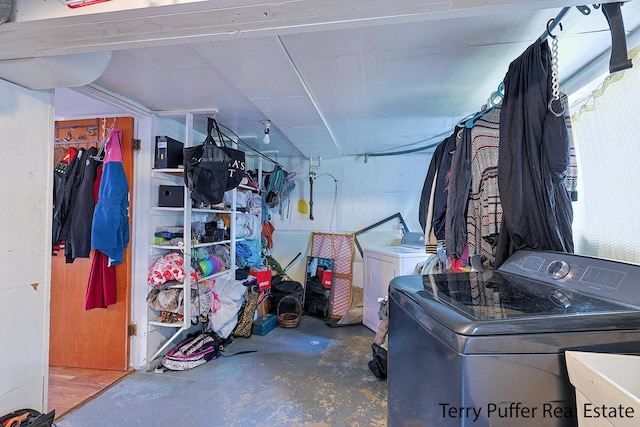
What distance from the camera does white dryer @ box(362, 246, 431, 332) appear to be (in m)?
2.93

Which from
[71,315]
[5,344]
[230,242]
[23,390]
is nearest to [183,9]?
[5,344]

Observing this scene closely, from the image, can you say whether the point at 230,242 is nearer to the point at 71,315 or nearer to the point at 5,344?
the point at 71,315

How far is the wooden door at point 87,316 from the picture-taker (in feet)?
7.80

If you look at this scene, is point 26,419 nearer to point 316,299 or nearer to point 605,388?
point 605,388

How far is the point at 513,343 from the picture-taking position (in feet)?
1.96

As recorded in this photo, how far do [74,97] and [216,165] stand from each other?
1.07 metres

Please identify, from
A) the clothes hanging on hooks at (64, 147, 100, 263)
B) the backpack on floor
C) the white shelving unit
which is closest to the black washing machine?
the white shelving unit

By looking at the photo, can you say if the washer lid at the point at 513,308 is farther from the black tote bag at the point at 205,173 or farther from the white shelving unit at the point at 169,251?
the white shelving unit at the point at 169,251

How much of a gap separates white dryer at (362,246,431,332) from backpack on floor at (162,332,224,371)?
1.54 m

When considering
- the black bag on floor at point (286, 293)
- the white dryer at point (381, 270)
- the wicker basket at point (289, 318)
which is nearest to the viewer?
the white dryer at point (381, 270)

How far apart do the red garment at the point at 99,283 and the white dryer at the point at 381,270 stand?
2.34 meters

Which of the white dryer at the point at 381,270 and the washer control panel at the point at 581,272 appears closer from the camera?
the washer control panel at the point at 581,272

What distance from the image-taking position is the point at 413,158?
3.82 metres

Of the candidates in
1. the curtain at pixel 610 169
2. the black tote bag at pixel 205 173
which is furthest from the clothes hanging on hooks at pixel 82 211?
the curtain at pixel 610 169
